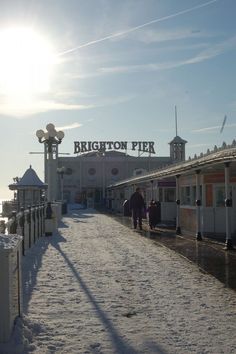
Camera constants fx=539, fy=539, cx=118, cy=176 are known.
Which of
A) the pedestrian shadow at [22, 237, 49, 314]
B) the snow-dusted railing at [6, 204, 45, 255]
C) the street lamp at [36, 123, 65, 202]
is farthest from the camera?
the street lamp at [36, 123, 65, 202]

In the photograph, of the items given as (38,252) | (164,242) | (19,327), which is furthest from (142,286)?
(164,242)

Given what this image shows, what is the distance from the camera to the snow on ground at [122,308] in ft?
18.5

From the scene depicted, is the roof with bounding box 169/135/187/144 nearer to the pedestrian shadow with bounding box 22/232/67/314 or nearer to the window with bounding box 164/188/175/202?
the window with bounding box 164/188/175/202

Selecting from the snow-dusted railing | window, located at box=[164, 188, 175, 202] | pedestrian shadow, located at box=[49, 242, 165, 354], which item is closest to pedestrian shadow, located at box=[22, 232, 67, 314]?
the snow-dusted railing

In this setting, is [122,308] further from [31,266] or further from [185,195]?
[185,195]

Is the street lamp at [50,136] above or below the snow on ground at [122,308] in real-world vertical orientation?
above

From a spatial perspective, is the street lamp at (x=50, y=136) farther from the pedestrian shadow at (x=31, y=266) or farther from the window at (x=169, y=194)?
the window at (x=169, y=194)

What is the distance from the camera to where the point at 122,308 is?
290 inches

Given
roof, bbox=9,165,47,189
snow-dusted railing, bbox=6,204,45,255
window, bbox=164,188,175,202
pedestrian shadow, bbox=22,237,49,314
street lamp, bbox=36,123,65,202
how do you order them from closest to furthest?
1. pedestrian shadow, bbox=22,237,49,314
2. snow-dusted railing, bbox=6,204,45,255
3. street lamp, bbox=36,123,65,202
4. window, bbox=164,188,175,202
5. roof, bbox=9,165,47,189

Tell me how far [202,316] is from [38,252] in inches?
321

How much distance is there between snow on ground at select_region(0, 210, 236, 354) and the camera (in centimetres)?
562

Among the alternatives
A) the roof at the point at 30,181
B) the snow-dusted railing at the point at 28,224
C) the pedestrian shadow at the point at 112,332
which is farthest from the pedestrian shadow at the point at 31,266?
the roof at the point at 30,181

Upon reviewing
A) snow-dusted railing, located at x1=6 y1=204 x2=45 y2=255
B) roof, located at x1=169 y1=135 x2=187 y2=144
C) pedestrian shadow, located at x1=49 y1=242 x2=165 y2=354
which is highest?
roof, located at x1=169 y1=135 x2=187 y2=144

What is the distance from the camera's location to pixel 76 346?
18.3 feet
